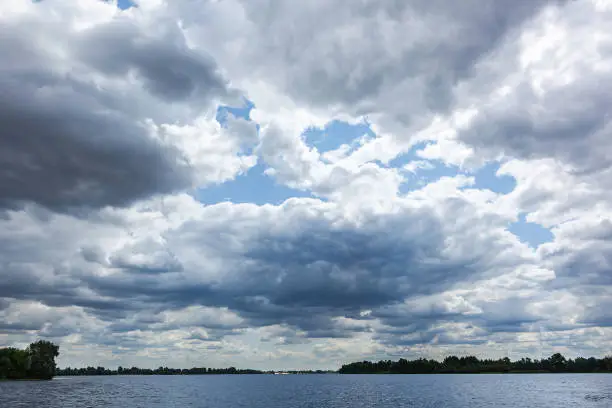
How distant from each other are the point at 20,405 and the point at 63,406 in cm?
872

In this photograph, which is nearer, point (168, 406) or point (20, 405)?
point (20, 405)

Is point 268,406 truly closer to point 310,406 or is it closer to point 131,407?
point 310,406

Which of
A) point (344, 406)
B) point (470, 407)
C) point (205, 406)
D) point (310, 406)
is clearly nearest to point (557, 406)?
point (470, 407)

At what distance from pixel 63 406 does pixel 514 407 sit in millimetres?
102539

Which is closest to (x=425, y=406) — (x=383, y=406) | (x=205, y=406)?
(x=383, y=406)

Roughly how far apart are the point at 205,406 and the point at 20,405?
134ft

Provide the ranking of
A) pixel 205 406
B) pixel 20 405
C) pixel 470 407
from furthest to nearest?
1. pixel 205 406
2. pixel 470 407
3. pixel 20 405

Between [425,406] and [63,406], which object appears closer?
[63,406]

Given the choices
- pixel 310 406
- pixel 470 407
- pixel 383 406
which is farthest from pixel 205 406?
pixel 470 407

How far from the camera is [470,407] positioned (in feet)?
391

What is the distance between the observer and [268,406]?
4993 inches

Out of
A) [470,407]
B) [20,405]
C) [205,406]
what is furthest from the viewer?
[205,406]

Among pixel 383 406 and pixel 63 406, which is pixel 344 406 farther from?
pixel 63 406

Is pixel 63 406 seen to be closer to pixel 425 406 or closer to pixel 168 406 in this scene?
pixel 168 406
